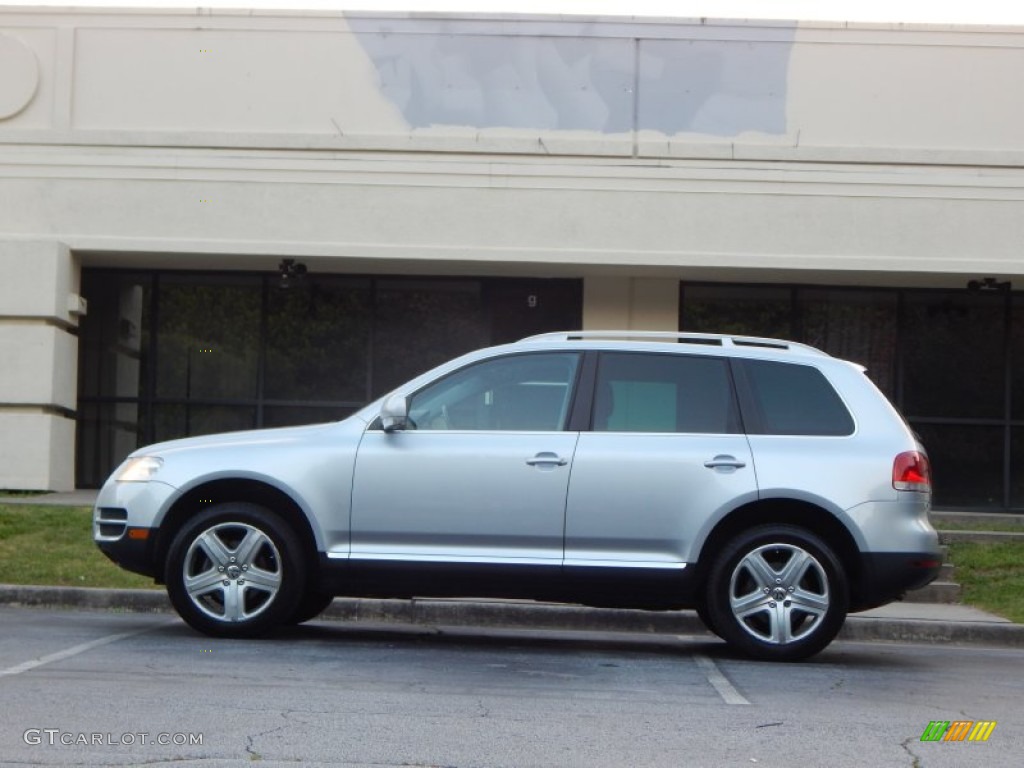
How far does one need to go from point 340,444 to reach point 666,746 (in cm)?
324

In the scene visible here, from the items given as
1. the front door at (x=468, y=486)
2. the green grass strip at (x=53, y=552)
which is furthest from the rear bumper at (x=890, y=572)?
the green grass strip at (x=53, y=552)

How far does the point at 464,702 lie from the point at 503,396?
2335 mm

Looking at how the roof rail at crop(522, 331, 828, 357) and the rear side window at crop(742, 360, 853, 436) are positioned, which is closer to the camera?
the rear side window at crop(742, 360, 853, 436)

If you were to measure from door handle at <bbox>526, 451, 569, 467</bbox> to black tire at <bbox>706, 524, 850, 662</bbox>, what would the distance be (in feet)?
3.20

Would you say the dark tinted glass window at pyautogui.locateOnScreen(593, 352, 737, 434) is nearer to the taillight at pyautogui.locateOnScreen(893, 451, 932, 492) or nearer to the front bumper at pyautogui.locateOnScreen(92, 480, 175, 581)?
the taillight at pyautogui.locateOnScreen(893, 451, 932, 492)

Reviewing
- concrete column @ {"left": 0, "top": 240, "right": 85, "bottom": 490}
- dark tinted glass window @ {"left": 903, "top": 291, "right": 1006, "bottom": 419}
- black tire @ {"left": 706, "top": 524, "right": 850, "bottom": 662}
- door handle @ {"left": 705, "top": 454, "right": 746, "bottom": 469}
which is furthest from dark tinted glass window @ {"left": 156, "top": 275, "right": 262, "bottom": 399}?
black tire @ {"left": 706, "top": 524, "right": 850, "bottom": 662}

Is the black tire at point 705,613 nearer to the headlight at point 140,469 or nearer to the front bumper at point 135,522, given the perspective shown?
the front bumper at point 135,522

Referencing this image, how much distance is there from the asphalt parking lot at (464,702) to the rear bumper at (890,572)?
446 millimetres

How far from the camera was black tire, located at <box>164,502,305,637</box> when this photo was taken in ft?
27.4

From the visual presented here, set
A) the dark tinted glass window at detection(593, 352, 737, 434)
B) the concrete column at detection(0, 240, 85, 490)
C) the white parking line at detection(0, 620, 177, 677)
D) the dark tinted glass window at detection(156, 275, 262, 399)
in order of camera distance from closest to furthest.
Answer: the white parking line at detection(0, 620, 177, 677) → the dark tinted glass window at detection(593, 352, 737, 434) → the concrete column at detection(0, 240, 85, 490) → the dark tinted glass window at detection(156, 275, 262, 399)

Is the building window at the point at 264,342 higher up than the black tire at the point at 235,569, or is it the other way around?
the building window at the point at 264,342

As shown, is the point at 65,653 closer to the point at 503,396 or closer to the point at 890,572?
the point at 503,396

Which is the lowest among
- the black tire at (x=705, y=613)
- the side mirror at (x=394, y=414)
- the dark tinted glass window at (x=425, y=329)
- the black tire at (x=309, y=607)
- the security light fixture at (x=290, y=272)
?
the black tire at (x=309, y=607)

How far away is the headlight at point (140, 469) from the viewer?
28.1 ft
